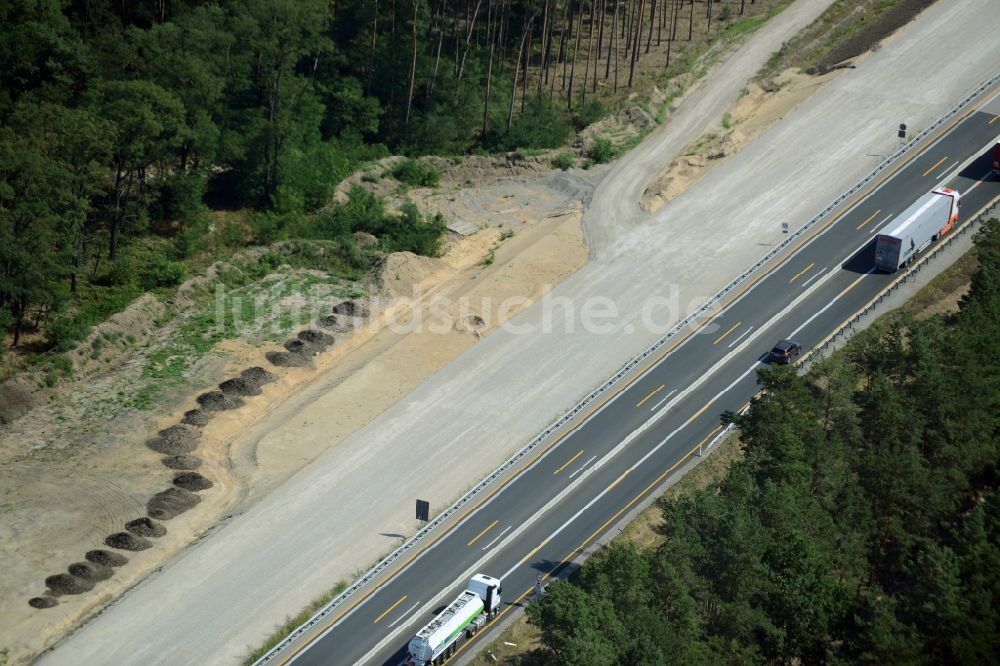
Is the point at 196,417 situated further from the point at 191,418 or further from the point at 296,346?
the point at 296,346

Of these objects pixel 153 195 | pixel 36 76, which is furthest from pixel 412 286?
pixel 36 76

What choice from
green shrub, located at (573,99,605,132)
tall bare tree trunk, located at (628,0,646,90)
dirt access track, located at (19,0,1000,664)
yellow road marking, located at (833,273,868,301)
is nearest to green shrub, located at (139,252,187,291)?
dirt access track, located at (19,0,1000,664)

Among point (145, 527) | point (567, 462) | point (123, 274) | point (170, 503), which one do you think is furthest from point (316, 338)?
point (567, 462)

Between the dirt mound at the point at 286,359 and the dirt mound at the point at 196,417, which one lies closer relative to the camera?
the dirt mound at the point at 196,417

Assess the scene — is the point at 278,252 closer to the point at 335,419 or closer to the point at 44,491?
the point at 335,419

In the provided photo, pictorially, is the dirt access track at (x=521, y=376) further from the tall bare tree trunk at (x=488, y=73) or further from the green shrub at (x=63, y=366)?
the tall bare tree trunk at (x=488, y=73)

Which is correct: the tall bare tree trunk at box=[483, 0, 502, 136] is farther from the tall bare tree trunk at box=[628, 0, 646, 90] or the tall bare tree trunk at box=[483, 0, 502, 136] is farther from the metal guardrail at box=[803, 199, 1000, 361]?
the metal guardrail at box=[803, 199, 1000, 361]

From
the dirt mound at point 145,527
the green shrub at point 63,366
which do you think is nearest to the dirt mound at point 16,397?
the green shrub at point 63,366

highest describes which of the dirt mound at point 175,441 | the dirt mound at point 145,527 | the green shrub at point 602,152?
the green shrub at point 602,152

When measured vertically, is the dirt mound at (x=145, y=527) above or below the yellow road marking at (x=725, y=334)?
below
